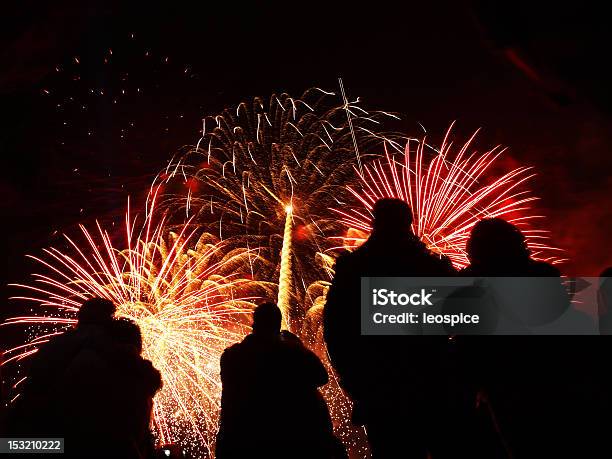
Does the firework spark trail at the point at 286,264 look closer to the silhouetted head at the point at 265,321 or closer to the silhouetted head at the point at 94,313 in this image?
the silhouetted head at the point at 265,321

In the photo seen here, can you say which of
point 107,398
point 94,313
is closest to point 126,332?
point 94,313

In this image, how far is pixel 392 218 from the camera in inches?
168

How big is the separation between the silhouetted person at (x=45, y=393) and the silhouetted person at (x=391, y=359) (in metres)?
1.87

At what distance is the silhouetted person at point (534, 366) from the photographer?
319 centimetres

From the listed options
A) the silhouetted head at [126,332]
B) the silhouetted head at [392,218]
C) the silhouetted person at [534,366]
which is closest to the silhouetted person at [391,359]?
the silhouetted head at [392,218]

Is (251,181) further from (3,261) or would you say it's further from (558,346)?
(558,346)

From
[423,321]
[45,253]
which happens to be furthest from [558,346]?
[45,253]

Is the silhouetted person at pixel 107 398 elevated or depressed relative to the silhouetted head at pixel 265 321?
depressed

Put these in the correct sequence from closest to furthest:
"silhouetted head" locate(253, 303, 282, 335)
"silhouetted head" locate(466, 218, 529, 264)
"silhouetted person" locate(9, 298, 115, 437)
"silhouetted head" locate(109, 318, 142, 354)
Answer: "silhouetted head" locate(466, 218, 529, 264) < "silhouetted person" locate(9, 298, 115, 437) < "silhouetted head" locate(253, 303, 282, 335) < "silhouetted head" locate(109, 318, 142, 354)

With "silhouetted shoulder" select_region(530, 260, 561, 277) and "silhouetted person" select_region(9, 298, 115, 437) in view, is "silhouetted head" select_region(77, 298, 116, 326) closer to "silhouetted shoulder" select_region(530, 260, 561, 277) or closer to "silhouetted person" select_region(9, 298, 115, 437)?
"silhouetted person" select_region(9, 298, 115, 437)

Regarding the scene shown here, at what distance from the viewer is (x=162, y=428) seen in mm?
13695

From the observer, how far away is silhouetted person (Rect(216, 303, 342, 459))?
508 centimetres

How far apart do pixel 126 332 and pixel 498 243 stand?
3.35 m

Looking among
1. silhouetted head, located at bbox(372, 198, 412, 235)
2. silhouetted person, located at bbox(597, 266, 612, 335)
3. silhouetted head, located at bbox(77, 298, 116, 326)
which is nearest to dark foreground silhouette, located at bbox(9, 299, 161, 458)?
silhouetted head, located at bbox(77, 298, 116, 326)
